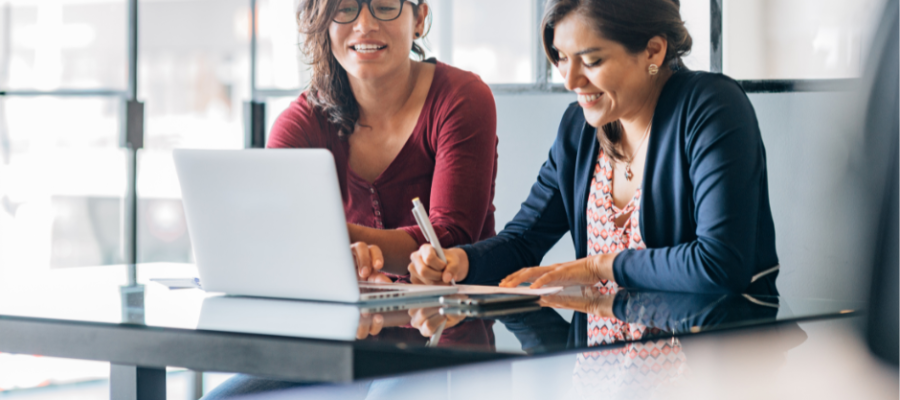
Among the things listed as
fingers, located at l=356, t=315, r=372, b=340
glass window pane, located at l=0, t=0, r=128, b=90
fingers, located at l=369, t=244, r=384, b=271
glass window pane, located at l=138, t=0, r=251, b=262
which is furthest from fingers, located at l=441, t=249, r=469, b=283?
glass window pane, located at l=138, t=0, r=251, b=262

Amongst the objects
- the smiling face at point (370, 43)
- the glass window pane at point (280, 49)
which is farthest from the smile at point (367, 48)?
the glass window pane at point (280, 49)

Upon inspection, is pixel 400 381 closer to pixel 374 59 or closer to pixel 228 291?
pixel 228 291

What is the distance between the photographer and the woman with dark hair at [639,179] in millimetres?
1114

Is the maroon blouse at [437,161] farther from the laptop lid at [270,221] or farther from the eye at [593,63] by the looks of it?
the laptop lid at [270,221]

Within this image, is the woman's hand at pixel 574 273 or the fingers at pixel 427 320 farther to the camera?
the woman's hand at pixel 574 273

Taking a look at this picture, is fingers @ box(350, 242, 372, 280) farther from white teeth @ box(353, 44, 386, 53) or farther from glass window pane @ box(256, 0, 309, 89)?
glass window pane @ box(256, 0, 309, 89)

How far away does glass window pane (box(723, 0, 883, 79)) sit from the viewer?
80.7 inches

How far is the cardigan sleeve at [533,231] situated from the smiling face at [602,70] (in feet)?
0.43

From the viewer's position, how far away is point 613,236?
1.36 m

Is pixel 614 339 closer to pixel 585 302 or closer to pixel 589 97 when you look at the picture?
pixel 585 302

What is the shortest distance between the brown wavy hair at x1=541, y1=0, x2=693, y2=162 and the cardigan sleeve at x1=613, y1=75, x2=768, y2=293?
166 mm

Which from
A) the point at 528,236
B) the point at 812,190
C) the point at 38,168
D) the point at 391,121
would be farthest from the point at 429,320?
the point at 38,168

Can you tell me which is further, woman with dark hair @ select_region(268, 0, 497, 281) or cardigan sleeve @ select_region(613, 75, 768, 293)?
woman with dark hair @ select_region(268, 0, 497, 281)

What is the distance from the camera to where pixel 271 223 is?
82 centimetres
